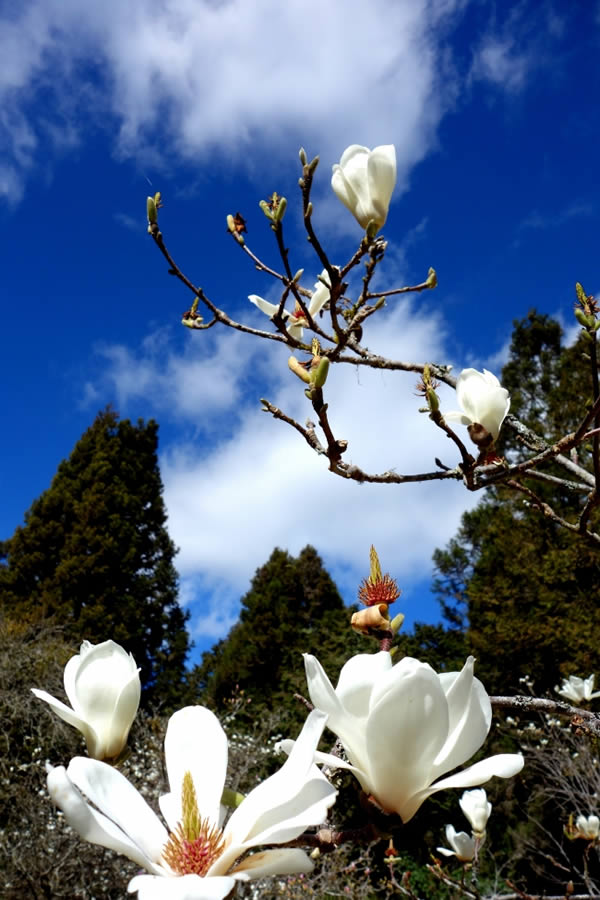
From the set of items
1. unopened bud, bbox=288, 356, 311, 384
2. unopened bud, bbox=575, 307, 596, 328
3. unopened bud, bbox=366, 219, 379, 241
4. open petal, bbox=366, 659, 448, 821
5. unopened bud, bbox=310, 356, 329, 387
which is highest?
unopened bud, bbox=366, 219, 379, 241

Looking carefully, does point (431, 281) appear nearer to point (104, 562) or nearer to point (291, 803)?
point (291, 803)

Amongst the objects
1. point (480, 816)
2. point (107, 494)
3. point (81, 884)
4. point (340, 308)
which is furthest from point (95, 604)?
point (340, 308)

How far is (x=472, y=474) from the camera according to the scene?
4.23ft

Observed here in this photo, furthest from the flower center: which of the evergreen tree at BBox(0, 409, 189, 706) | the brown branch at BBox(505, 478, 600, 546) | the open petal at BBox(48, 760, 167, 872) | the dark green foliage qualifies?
the evergreen tree at BBox(0, 409, 189, 706)

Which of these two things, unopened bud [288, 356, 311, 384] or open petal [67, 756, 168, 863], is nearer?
open petal [67, 756, 168, 863]

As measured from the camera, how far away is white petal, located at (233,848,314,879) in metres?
0.50

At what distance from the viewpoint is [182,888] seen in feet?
1.50

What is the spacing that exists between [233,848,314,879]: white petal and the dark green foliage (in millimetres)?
8267

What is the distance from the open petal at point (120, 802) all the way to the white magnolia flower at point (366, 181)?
1247 millimetres

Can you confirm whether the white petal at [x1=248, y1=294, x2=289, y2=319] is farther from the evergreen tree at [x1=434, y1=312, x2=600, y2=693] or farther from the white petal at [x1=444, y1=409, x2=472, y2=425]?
the evergreen tree at [x1=434, y1=312, x2=600, y2=693]

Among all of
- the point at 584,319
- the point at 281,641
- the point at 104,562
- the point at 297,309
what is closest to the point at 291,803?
the point at 584,319

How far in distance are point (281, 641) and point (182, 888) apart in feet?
41.3

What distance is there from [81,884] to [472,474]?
6.34m

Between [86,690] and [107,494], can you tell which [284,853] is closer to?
[86,690]
